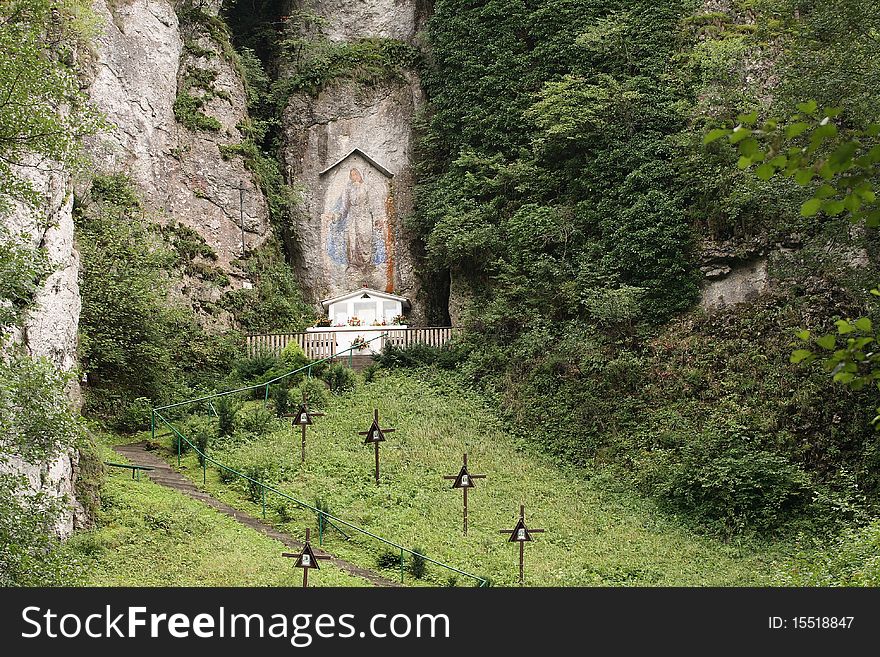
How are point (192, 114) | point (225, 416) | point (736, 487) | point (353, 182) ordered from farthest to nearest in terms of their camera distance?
point (353, 182), point (192, 114), point (225, 416), point (736, 487)

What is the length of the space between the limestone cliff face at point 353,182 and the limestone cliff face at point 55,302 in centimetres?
1432

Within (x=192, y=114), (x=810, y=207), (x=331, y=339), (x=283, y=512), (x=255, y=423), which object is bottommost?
(x=283, y=512)

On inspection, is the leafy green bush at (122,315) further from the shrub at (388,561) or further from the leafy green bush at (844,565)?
the leafy green bush at (844,565)

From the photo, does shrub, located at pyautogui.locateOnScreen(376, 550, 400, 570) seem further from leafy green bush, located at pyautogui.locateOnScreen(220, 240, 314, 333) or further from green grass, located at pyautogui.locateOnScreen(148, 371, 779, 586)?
leafy green bush, located at pyautogui.locateOnScreen(220, 240, 314, 333)

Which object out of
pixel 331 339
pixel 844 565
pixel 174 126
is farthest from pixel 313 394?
pixel 844 565

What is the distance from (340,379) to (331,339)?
3496mm

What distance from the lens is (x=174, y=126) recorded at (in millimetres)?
29641

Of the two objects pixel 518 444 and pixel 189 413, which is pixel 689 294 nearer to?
pixel 518 444

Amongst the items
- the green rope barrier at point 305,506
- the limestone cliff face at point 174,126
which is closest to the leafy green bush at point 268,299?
the limestone cliff face at point 174,126

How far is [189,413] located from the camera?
2398 centimetres

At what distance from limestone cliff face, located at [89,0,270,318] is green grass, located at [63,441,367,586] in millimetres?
11369

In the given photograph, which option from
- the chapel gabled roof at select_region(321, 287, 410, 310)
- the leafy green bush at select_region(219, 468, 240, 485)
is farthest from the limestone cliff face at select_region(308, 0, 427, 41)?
the leafy green bush at select_region(219, 468, 240, 485)

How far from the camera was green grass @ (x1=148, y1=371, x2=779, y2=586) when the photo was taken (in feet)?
56.1

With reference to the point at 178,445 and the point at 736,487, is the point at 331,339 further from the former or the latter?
the point at 736,487
